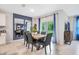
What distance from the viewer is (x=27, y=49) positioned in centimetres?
172

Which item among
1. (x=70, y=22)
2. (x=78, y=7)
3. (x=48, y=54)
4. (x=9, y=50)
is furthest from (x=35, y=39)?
(x=78, y=7)

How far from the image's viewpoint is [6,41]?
1681mm

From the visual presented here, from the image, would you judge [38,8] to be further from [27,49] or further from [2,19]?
[27,49]

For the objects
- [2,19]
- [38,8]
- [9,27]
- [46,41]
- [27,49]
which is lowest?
[27,49]


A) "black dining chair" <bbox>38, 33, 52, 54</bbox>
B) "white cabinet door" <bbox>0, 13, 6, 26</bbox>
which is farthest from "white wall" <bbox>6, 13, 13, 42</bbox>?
"black dining chair" <bbox>38, 33, 52, 54</bbox>

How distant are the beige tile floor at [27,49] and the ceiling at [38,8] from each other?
1.98 feet

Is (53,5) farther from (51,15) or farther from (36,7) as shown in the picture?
(36,7)

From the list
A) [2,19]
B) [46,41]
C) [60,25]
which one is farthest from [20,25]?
[60,25]

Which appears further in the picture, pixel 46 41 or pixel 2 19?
pixel 46 41

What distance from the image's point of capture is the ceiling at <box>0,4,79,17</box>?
5.53 ft

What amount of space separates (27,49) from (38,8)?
2.74 feet

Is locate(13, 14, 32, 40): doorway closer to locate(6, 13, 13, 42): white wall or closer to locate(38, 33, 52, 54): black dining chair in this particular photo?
locate(6, 13, 13, 42): white wall

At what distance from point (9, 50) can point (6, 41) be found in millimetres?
183

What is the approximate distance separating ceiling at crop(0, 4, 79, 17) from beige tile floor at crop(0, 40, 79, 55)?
0.60 m
